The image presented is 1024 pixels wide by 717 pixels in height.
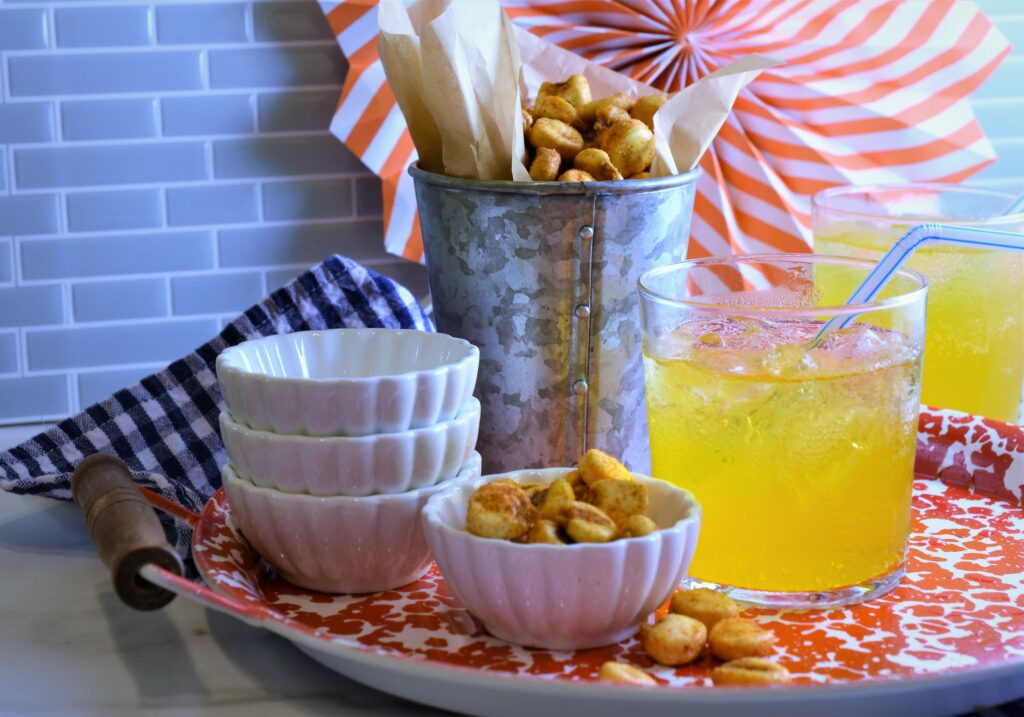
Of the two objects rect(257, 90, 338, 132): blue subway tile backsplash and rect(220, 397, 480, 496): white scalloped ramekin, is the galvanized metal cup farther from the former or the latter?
rect(257, 90, 338, 132): blue subway tile backsplash

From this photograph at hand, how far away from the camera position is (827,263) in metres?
0.77

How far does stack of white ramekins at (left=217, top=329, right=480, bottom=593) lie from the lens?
67 centimetres

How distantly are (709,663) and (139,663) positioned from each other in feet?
1.01

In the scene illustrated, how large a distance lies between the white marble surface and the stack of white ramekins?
6 centimetres

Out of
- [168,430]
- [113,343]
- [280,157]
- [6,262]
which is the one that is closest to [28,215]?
[6,262]

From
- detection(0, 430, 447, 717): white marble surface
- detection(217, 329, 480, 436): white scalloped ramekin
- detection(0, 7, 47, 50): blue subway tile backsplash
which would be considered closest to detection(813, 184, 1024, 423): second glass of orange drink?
detection(217, 329, 480, 436): white scalloped ramekin

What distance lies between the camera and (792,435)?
672 millimetres

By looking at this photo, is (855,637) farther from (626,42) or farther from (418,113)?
(626,42)

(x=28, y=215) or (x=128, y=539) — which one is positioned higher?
(x=28, y=215)

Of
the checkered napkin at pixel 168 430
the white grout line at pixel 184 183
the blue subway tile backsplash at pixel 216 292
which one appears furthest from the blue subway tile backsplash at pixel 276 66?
the checkered napkin at pixel 168 430

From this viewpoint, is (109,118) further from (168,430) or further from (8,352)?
(168,430)

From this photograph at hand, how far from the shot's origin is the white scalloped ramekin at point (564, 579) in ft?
1.96

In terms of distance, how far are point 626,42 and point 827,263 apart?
2.24 ft

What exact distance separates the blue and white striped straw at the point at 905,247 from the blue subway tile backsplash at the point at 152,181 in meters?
0.81
